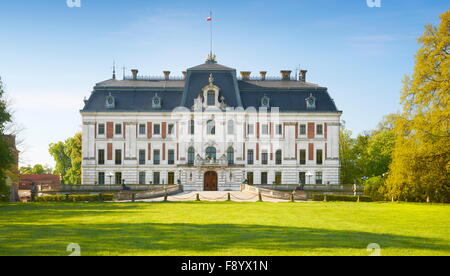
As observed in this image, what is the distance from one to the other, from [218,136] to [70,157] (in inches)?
1259

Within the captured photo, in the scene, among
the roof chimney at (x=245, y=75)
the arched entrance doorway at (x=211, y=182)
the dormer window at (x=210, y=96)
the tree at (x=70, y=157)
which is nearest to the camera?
the dormer window at (x=210, y=96)

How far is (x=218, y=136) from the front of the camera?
61.0m

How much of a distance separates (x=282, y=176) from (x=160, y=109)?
16030 mm

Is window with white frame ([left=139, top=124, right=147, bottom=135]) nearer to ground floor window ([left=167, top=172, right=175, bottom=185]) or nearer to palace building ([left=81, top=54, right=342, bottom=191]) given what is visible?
palace building ([left=81, top=54, right=342, bottom=191])

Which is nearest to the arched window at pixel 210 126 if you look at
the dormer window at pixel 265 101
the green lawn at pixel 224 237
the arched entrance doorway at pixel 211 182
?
the arched entrance doorway at pixel 211 182

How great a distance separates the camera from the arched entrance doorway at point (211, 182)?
60.3 meters

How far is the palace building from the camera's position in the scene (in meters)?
61.2

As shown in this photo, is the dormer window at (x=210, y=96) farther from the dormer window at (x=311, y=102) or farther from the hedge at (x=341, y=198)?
the hedge at (x=341, y=198)

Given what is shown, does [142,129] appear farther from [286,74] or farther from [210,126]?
[286,74]

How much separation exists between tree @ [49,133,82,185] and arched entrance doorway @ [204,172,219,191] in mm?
23901

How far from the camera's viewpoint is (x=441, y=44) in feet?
113

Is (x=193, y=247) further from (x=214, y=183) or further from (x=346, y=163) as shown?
(x=346, y=163)

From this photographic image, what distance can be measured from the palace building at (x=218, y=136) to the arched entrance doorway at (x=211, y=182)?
6.02 feet

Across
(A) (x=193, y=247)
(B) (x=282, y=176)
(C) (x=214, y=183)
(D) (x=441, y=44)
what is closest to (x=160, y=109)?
(C) (x=214, y=183)
